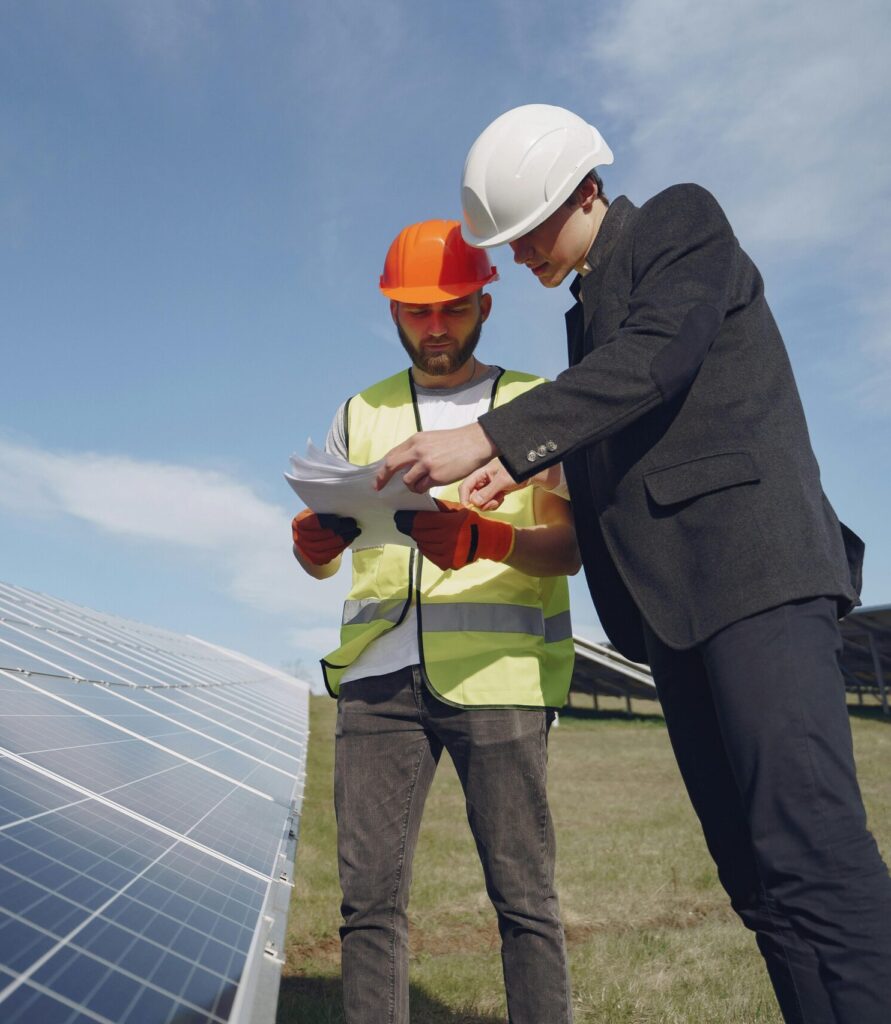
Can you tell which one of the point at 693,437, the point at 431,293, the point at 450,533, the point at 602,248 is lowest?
the point at 450,533

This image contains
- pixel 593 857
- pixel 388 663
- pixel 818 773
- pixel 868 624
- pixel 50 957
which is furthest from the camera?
pixel 868 624

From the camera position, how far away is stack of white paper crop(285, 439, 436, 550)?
2.30m

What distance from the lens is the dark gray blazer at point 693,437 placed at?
73.7 inches

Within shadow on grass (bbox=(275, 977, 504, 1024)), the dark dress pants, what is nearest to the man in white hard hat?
the dark dress pants

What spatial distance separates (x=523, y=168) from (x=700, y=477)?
3.20ft

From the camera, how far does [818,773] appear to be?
Answer: 1.69 metres

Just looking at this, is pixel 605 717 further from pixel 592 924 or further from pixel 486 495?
pixel 486 495

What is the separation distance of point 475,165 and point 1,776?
1.98 metres

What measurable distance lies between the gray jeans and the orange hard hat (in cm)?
117

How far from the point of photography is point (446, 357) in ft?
9.62

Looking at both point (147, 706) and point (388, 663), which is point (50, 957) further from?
point (147, 706)

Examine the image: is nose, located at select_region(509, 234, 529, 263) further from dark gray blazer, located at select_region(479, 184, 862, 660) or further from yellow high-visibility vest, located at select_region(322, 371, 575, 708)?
yellow high-visibility vest, located at select_region(322, 371, 575, 708)

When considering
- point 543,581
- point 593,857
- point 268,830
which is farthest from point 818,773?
point 593,857

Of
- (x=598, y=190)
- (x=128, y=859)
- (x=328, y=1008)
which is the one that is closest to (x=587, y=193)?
(x=598, y=190)
